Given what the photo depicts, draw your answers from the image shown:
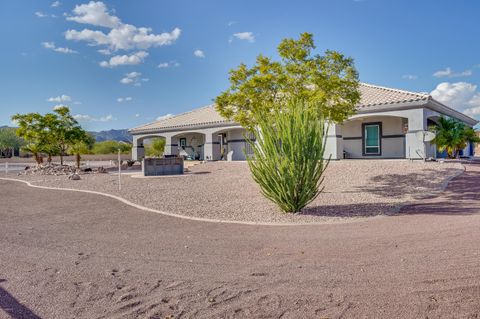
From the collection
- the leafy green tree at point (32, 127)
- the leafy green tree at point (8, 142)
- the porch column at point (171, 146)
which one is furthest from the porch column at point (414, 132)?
the leafy green tree at point (8, 142)

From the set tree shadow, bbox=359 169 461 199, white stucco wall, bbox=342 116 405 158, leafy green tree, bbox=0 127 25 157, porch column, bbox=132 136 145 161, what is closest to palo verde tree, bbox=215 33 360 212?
tree shadow, bbox=359 169 461 199

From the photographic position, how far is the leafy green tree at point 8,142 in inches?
2218

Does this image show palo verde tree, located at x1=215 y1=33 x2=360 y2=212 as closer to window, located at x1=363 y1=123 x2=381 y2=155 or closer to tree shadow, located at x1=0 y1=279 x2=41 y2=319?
tree shadow, located at x1=0 y1=279 x2=41 y2=319

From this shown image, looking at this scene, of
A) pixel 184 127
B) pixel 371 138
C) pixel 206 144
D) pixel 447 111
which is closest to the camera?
pixel 447 111

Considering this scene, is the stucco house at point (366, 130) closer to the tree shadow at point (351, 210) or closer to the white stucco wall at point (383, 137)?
the white stucco wall at point (383, 137)

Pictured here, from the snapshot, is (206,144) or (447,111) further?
(206,144)

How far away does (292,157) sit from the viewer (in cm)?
912

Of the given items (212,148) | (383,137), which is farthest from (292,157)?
(212,148)

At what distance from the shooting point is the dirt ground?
3887 millimetres

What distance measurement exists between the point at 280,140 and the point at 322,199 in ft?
10.7

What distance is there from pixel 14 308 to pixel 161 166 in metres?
18.5

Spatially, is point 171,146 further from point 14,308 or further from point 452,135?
point 14,308

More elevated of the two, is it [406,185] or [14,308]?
[406,185]

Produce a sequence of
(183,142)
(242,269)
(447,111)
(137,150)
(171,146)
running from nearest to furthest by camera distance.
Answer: (242,269)
(447,111)
(171,146)
(183,142)
(137,150)
